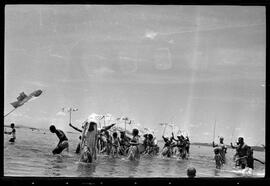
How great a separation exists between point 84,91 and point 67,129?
1.15 feet

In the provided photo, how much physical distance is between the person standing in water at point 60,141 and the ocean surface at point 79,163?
33 millimetres

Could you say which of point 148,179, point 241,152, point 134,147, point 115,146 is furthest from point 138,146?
point 241,152

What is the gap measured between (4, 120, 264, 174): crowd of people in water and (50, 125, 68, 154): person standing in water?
0.11m

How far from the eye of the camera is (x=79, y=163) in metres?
4.30

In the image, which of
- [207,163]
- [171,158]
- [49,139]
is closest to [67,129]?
[49,139]

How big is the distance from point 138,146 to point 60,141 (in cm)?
66

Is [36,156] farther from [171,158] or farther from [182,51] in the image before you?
[182,51]

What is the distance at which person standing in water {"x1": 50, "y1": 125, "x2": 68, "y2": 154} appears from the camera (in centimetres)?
427

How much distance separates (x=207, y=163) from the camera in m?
4.36

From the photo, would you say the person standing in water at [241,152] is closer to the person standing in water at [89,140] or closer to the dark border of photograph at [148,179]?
the dark border of photograph at [148,179]

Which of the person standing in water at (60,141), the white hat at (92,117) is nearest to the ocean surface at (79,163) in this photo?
the person standing in water at (60,141)

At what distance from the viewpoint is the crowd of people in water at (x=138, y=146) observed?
434 centimetres

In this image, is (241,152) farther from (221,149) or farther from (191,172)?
(191,172)
